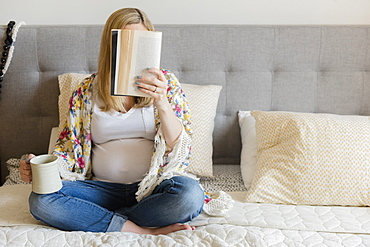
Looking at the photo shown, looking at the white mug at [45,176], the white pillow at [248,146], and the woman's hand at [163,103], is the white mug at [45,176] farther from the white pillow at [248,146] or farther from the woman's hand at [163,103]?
the white pillow at [248,146]

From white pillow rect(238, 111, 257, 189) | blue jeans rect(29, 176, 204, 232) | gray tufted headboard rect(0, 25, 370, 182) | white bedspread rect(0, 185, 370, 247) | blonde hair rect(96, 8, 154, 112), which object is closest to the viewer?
white bedspread rect(0, 185, 370, 247)

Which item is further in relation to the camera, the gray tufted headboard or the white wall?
the white wall

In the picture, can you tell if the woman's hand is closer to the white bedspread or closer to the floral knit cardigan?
the floral knit cardigan

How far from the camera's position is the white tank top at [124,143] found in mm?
1477

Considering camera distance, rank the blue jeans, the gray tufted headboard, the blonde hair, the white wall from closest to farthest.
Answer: the blue jeans, the blonde hair, the gray tufted headboard, the white wall

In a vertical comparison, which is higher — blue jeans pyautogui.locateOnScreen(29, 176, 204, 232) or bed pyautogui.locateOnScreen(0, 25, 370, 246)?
bed pyautogui.locateOnScreen(0, 25, 370, 246)

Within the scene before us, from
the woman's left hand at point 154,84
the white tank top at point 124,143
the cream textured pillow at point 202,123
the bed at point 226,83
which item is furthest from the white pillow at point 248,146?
the woman's left hand at point 154,84

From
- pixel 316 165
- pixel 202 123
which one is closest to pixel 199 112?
pixel 202 123

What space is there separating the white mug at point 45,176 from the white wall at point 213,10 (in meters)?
1.02

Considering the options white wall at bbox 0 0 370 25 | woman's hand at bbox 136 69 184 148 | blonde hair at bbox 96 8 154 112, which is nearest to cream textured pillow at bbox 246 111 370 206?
woman's hand at bbox 136 69 184 148

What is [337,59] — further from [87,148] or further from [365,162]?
[87,148]

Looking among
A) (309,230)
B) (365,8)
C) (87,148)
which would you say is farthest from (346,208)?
(365,8)

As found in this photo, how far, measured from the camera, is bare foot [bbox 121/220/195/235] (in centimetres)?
133

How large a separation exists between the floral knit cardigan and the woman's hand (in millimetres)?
24
